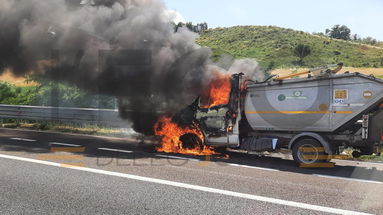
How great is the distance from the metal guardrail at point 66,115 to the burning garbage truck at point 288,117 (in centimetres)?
445

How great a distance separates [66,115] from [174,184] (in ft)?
32.9

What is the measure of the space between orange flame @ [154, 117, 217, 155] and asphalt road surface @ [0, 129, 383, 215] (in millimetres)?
490

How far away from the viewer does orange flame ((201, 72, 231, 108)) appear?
9.04 metres

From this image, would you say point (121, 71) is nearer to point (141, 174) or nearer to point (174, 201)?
point (141, 174)

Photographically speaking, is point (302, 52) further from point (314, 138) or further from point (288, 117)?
point (314, 138)

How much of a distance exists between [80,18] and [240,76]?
6.96 metres

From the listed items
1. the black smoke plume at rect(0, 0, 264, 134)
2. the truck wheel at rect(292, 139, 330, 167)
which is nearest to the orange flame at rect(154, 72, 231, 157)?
the black smoke plume at rect(0, 0, 264, 134)

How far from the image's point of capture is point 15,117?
1574cm

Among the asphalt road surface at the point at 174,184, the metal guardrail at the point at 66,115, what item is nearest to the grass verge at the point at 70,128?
the metal guardrail at the point at 66,115

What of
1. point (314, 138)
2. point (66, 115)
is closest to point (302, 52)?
point (66, 115)

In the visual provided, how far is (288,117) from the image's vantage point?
818cm

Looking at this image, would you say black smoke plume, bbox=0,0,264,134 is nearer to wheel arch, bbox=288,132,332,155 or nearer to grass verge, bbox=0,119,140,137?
grass verge, bbox=0,119,140,137

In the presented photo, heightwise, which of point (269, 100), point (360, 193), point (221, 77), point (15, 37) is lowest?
point (360, 193)

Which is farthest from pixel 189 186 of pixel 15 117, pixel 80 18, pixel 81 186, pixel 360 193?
pixel 15 117
